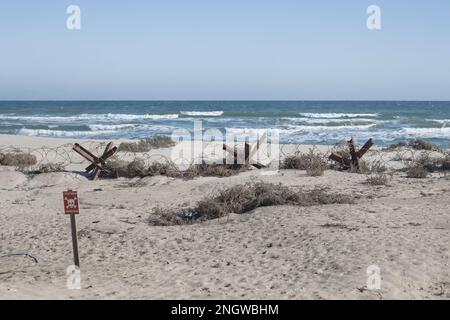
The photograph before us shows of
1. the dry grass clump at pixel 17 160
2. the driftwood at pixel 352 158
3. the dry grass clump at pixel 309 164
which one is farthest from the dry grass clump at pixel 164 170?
the dry grass clump at pixel 17 160

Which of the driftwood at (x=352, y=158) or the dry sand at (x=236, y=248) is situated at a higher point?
the driftwood at (x=352, y=158)

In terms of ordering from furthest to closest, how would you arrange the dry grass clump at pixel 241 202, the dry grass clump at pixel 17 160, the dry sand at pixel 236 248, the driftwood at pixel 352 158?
the dry grass clump at pixel 17 160, the driftwood at pixel 352 158, the dry grass clump at pixel 241 202, the dry sand at pixel 236 248

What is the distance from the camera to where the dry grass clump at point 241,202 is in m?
10.3

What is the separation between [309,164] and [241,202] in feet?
15.3

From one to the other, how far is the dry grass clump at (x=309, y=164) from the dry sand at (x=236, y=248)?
157 centimetres

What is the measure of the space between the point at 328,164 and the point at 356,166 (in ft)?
2.94

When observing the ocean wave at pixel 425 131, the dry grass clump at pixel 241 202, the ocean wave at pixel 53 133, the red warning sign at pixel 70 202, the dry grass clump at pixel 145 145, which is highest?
the red warning sign at pixel 70 202

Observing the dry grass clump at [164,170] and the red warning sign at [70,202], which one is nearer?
the red warning sign at [70,202]

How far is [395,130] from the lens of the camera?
3703 cm

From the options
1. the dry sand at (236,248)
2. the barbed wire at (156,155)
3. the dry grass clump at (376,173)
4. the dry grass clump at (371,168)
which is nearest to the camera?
the dry sand at (236,248)

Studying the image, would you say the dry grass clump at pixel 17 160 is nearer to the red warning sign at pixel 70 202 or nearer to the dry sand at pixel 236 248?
the dry sand at pixel 236 248
